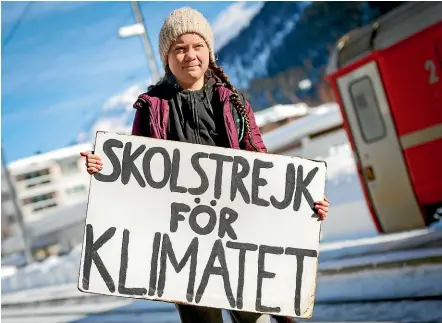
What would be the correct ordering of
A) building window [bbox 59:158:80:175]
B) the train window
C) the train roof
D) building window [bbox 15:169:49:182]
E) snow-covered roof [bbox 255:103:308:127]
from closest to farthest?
the train roof < the train window < snow-covered roof [bbox 255:103:308:127] < building window [bbox 59:158:80:175] < building window [bbox 15:169:49:182]

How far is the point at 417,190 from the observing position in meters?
6.78

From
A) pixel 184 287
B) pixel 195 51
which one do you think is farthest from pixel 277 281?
pixel 195 51

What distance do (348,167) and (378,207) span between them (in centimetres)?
879

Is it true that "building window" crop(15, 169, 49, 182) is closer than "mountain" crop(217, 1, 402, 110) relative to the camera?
No

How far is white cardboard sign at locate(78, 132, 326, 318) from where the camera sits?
2.24 meters

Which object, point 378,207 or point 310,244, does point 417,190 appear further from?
point 310,244

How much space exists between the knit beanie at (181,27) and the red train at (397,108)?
4.49 meters

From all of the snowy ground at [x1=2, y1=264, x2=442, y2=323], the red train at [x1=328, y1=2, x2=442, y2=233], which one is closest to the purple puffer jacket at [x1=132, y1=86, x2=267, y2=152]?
the snowy ground at [x1=2, y1=264, x2=442, y2=323]

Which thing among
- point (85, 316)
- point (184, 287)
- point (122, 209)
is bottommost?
point (85, 316)

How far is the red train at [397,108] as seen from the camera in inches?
248

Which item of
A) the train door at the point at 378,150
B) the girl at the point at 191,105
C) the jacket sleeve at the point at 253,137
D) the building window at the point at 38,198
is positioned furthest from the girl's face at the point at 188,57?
the building window at the point at 38,198

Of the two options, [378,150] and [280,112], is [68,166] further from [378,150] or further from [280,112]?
[378,150]

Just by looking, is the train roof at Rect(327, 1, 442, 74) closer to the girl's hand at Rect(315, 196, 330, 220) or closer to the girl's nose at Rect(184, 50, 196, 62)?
the girl's hand at Rect(315, 196, 330, 220)

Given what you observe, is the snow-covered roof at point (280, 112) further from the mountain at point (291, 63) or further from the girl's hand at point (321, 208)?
the girl's hand at point (321, 208)
